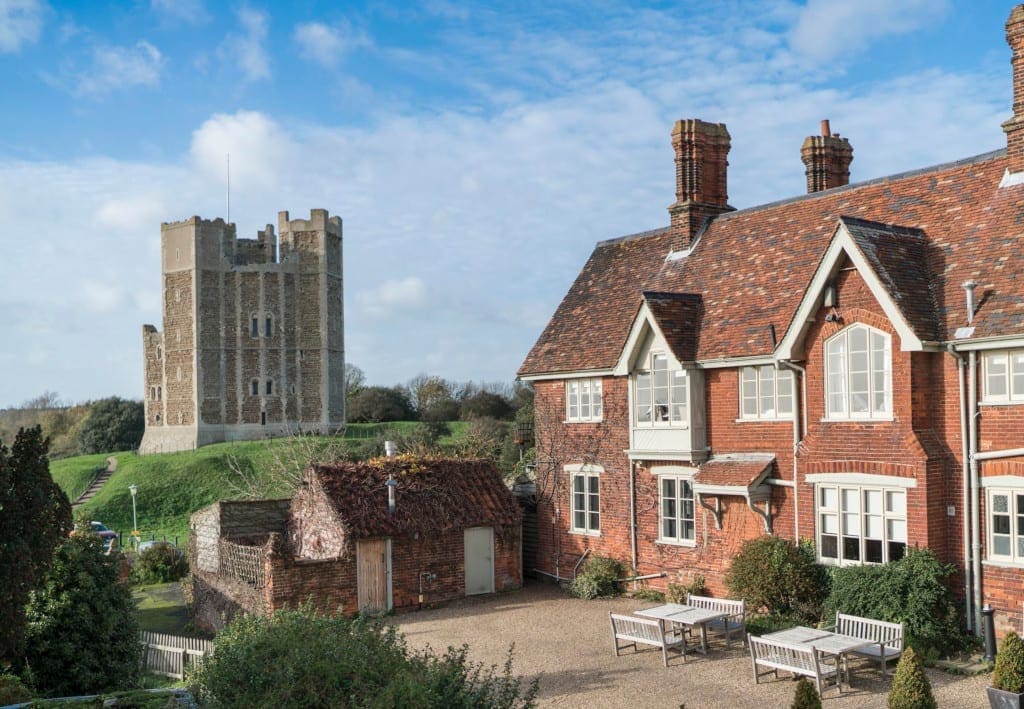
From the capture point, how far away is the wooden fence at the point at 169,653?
17.3 m

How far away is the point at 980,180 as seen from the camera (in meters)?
18.7

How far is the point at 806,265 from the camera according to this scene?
20562mm

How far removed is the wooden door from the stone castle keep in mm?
53235

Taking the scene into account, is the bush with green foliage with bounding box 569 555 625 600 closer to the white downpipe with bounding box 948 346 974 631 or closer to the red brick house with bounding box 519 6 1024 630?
the red brick house with bounding box 519 6 1024 630

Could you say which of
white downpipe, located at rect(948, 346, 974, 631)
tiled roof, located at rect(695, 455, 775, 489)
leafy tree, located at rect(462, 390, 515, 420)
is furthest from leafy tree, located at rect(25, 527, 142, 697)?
leafy tree, located at rect(462, 390, 515, 420)

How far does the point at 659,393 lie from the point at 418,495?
20.6 ft

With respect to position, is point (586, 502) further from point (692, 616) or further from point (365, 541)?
point (692, 616)

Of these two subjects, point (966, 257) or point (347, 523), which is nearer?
point (966, 257)

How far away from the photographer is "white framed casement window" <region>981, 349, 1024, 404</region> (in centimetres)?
1565

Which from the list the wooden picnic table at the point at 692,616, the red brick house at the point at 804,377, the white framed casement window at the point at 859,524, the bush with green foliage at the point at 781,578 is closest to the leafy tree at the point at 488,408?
the red brick house at the point at 804,377

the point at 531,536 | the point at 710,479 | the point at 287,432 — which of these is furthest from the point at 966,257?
the point at 287,432

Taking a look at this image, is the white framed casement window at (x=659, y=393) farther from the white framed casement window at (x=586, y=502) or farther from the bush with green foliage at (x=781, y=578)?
the bush with green foliage at (x=781, y=578)

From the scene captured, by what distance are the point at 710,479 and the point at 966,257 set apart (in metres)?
6.59

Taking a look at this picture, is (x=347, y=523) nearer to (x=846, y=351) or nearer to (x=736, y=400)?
(x=736, y=400)
